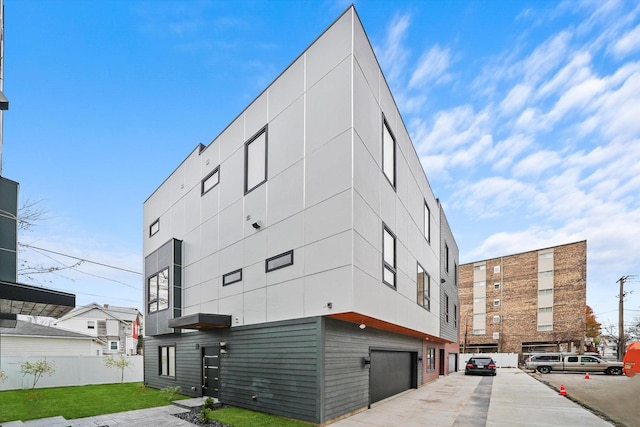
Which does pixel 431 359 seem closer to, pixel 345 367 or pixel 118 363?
pixel 345 367

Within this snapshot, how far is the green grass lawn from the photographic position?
1021 cm

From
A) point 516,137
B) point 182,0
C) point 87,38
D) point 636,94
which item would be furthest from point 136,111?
point 636,94

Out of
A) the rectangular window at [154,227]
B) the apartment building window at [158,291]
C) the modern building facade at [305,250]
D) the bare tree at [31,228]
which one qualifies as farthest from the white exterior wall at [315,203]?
the rectangular window at [154,227]

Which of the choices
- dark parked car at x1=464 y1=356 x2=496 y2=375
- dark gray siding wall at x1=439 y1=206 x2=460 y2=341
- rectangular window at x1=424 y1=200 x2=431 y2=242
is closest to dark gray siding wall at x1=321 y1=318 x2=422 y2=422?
rectangular window at x1=424 y1=200 x2=431 y2=242

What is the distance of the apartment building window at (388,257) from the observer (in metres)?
10.4

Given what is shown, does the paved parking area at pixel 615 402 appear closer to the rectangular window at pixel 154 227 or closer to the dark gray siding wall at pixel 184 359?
the dark gray siding wall at pixel 184 359

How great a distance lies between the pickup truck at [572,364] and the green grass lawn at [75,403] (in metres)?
25.6

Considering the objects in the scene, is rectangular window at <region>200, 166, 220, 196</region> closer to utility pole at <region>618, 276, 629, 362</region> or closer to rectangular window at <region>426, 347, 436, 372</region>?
rectangular window at <region>426, 347, 436, 372</region>

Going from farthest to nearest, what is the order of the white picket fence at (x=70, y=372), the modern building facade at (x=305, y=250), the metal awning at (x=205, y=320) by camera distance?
the white picket fence at (x=70, y=372), the metal awning at (x=205, y=320), the modern building facade at (x=305, y=250)

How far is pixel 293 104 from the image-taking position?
1012 centimetres

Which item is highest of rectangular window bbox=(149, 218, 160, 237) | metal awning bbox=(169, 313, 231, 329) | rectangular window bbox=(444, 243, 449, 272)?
rectangular window bbox=(149, 218, 160, 237)

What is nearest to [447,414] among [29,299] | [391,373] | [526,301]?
[391,373]

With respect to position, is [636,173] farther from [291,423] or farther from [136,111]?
[136,111]

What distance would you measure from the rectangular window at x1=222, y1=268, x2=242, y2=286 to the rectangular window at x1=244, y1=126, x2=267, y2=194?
102 inches
